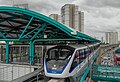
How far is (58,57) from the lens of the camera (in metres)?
9.77

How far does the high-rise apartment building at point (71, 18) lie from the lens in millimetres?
51781

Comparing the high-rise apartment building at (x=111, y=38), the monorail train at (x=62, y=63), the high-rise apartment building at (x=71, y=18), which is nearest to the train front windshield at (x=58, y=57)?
the monorail train at (x=62, y=63)

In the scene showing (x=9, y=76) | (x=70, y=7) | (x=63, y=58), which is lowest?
(x=9, y=76)

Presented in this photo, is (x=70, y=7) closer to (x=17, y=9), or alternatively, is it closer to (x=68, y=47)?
(x=17, y=9)

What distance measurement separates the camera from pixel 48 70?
29.9 ft

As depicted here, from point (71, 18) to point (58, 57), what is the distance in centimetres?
4364

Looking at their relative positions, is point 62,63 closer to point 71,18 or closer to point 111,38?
point 71,18

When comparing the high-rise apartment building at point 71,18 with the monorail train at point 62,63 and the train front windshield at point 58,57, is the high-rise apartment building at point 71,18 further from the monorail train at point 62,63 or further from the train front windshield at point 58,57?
the monorail train at point 62,63

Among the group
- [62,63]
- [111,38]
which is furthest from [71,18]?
[111,38]

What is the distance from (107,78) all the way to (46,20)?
A: 8.88 meters

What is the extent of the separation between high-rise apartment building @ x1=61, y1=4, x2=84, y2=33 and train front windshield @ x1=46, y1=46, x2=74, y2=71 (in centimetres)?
4076

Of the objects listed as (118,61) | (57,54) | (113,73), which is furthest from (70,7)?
(57,54)

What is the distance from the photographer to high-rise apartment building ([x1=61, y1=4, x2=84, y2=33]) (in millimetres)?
51781

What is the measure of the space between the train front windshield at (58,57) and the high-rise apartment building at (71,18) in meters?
40.8
